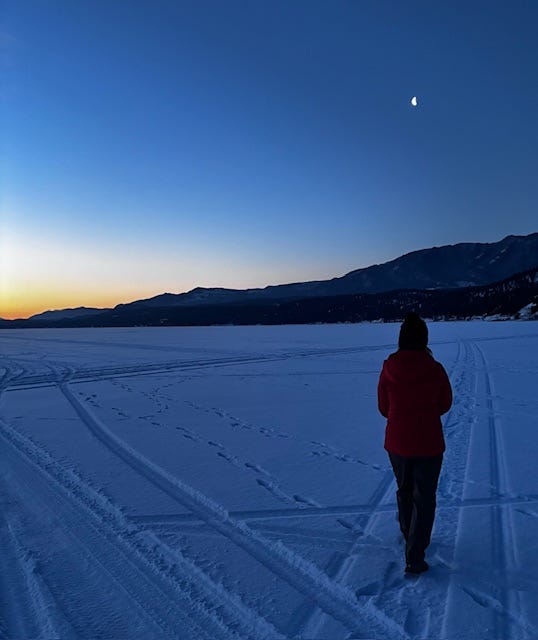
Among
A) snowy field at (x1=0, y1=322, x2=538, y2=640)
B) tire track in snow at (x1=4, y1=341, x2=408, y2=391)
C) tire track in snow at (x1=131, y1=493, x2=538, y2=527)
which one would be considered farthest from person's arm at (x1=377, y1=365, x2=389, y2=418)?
tire track in snow at (x1=4, y1=341, x2=408, y2=391)

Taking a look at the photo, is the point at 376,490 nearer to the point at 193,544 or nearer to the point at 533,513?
the point at 533,513

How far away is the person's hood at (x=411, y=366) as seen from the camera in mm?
3324

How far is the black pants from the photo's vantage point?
131 inches

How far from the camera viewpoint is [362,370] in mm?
16297

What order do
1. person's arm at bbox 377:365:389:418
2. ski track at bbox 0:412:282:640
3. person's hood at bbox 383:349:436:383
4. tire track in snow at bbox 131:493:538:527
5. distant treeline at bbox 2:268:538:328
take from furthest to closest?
distant treeline at bbox 2:268:538:328
tire track in snow at bbox 131:493:538:527
person's arm at bbox 377:365:389:418
person's hood at bbox 383:349:436:383
ski track at bbox 0:412:282:640

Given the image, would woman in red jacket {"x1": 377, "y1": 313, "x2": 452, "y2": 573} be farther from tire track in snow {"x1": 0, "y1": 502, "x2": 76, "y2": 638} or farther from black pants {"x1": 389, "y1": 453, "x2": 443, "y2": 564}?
tire track in snow {"x1": 0, "y1": 502, "x2": 76, "y2": 638}

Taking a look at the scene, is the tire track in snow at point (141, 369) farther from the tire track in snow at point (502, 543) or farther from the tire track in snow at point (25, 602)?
the tire track in snow at point (502, 543)

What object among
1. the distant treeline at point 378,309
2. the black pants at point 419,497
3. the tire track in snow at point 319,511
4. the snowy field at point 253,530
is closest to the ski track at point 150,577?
the snowy field at point 253,530

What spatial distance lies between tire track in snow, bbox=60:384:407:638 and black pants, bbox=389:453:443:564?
0.62 meters

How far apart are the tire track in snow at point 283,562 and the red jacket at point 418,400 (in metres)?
1.07

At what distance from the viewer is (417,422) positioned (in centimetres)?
335

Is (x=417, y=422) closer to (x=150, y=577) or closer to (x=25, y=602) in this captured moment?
(x=150, y=577)

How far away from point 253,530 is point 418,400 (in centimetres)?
191

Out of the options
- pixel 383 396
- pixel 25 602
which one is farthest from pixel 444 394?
pixel 25 602
